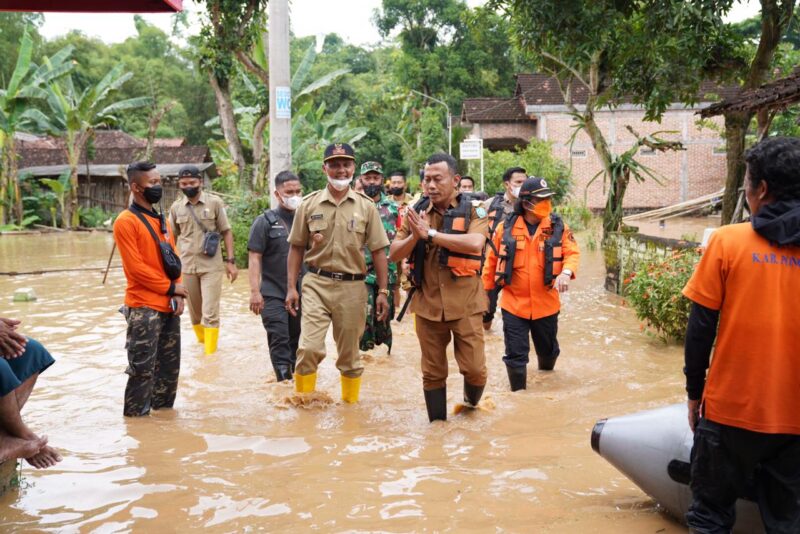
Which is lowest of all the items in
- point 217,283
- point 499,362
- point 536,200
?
point 499,362

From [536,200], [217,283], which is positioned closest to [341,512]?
[536,200]

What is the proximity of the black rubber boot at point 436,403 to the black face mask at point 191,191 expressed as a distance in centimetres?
393

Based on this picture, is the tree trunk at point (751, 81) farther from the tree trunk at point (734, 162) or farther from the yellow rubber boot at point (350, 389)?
the yellow rubber boot at point (350, 389)

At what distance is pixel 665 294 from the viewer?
337 inches

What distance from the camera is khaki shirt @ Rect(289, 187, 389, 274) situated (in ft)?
20.3

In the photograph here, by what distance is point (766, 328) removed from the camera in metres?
3.23

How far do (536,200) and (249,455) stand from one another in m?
3.33

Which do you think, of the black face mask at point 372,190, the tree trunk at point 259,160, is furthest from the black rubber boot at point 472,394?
the tree trunk at point 259,160

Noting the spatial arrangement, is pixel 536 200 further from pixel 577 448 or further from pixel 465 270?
pixel 577 448

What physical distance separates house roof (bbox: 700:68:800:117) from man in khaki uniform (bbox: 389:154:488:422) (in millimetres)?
7423

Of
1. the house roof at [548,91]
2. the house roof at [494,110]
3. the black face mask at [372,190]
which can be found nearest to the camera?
the black face mask at [372,190]

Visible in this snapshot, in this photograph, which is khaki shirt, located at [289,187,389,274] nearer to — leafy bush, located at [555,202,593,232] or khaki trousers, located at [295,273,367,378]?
khaki trousers, located at [295,273,367,378]

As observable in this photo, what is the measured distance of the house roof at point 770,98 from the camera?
36.2 feet

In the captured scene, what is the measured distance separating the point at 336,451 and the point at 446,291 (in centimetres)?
136
